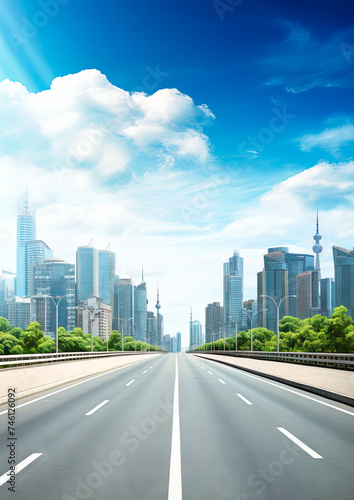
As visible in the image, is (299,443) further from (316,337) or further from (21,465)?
(316,337)

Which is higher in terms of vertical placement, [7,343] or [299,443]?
[299,443]

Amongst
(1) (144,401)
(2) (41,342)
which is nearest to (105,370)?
(1) (144,401)

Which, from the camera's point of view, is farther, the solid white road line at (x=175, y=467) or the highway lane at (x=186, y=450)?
the highway lane at (x=186, y=450)

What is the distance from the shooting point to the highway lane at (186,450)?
19.5ft

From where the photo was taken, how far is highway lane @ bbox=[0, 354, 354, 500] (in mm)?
5953

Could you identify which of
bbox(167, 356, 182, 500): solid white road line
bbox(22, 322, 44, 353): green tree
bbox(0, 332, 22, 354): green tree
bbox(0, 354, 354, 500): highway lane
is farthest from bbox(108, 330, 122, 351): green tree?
bbox(167, 356, 182, 500): solid white road line

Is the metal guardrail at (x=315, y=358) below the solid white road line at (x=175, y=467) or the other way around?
below

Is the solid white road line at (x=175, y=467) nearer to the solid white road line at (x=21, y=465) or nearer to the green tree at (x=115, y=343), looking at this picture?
the solid white road line at (x=21, y=465)

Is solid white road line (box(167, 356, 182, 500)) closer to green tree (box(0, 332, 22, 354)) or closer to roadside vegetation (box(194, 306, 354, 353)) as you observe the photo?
roadside vegetation (box(194, 306, 354, 353))

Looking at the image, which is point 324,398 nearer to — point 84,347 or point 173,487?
point 173,487

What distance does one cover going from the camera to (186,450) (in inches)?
315

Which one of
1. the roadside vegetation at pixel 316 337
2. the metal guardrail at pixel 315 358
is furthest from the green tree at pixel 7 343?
the metal guardrail at pixel 315 358

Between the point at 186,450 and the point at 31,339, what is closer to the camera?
the point at 186,450

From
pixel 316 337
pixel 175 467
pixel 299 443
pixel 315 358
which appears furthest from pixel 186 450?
pixel 316 337
